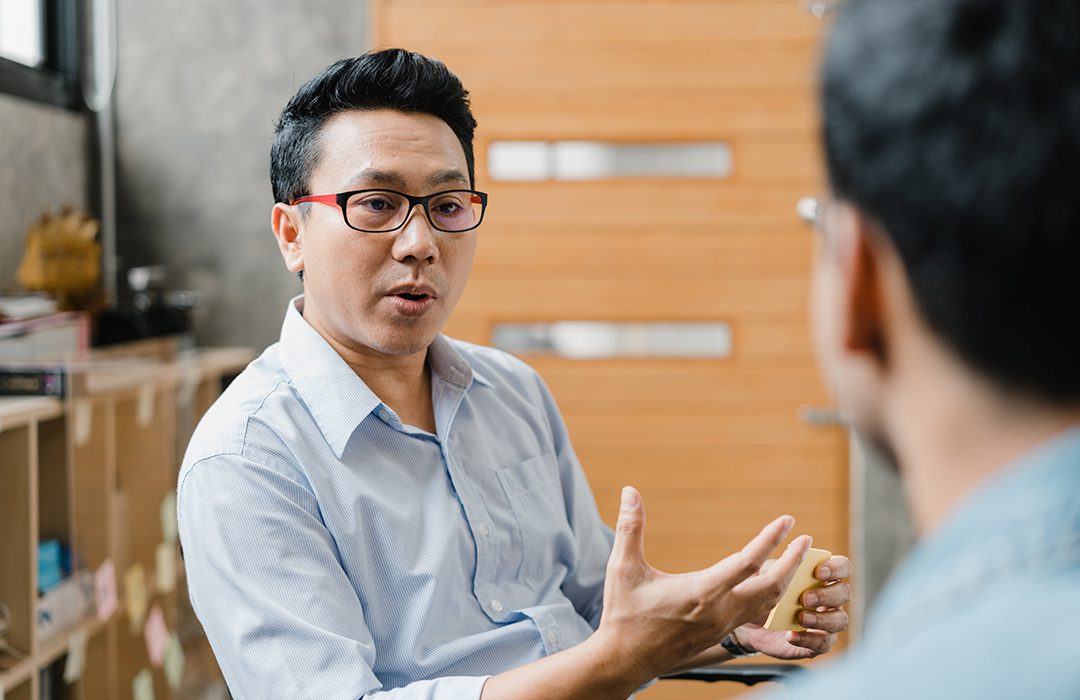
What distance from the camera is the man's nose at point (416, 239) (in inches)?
55.9

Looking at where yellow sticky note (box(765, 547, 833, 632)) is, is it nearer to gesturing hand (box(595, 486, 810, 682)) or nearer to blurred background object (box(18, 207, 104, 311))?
gesturing hand (box(595, 486, 810, 682))

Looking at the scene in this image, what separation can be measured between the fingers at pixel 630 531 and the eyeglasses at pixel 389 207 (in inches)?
19.9

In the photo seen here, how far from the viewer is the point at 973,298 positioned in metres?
0.54

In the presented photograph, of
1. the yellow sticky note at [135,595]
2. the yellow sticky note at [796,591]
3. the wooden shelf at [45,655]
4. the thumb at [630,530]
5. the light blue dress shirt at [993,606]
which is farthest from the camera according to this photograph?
the yellow sticky note at [135,595]

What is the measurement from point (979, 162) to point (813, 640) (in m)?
1.07

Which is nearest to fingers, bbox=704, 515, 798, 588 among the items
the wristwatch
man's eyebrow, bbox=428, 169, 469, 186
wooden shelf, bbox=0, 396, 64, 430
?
the wristwatch

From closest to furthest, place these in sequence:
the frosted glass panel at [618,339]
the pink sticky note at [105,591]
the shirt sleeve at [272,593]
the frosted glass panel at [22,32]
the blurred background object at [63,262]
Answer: the shirt sleeve at [272,593] → the pink sticky note at [105,591] → the blurred background object at [63,262] → the frosted glass panel at [22,32] → the frosted glass panel at [618,339]

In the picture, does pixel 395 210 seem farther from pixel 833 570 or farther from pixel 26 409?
pixel 26 409

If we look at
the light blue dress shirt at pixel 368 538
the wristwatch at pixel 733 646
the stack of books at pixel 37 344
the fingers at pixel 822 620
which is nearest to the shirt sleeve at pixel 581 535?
the light blue dress shirt at pixel 368 538

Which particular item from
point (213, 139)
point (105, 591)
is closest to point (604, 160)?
point (213, 139)

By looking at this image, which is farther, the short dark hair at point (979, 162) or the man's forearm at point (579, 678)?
the man's forearm at point (579, 678)

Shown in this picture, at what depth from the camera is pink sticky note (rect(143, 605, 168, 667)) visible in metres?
2.67

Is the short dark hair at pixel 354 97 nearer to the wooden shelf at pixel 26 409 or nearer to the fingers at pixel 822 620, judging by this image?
the fingers at pixel 822 620

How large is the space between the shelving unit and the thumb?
Answer: 1.46 metres
